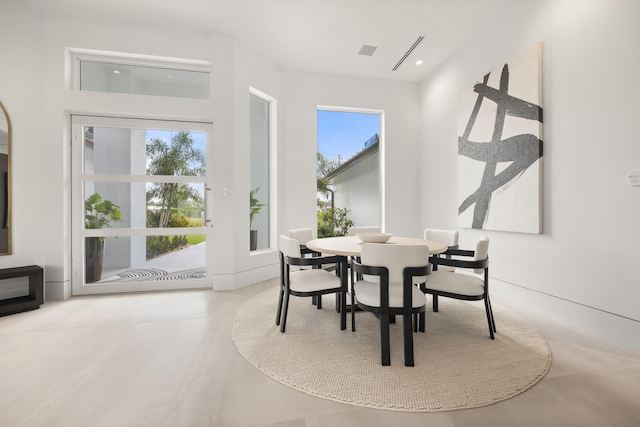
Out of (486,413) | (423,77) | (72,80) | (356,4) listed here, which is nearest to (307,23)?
(356,4)

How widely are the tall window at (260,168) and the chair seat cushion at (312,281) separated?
1.84 metres

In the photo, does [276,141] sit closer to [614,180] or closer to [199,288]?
[199,288]

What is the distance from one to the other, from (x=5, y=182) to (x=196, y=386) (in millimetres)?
3512

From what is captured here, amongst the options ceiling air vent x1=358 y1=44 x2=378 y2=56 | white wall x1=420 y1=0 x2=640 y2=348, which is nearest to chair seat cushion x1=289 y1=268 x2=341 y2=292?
white wall x1=420 y1=0 x2=640 y2=348

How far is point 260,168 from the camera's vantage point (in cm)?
455

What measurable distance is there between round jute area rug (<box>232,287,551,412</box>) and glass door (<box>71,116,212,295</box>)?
5.19 ft

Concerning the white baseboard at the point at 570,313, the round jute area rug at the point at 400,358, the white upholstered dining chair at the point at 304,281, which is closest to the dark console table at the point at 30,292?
the round jute area rug at the point at 400,358

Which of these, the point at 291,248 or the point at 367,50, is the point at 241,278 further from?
the point at 367,50

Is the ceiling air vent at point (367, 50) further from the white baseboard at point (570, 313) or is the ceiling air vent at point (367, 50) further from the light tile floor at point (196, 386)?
the light tile floor at point (196, 386)

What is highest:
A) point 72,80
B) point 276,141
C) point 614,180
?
point 72,80

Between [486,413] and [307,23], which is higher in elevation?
[307,23]

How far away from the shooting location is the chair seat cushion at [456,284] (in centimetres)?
230

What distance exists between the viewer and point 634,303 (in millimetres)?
2203

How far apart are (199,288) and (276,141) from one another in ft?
8.34
